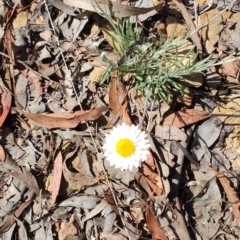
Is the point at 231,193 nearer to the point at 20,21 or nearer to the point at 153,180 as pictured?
the point at 153,180

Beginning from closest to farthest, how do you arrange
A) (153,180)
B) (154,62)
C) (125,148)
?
1. (125,148)
2. (154,62)
3. (153,180)

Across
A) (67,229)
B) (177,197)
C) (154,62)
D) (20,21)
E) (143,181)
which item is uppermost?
(20,21)

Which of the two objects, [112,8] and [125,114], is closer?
[112,8]

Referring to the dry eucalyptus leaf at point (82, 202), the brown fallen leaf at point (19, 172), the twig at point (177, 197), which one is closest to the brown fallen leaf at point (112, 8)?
the twig at point (177, 197)

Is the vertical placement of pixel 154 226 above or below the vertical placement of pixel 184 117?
below

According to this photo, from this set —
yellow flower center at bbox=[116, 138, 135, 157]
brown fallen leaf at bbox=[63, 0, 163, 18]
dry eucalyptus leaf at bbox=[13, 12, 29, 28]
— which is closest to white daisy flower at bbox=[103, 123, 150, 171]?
yellow flower center at bbox=[116, 138, 135, 157]

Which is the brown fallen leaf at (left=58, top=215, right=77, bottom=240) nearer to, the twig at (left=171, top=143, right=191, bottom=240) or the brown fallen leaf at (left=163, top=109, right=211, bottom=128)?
the twig at (left=171, top=143, right=191, bottom=240)

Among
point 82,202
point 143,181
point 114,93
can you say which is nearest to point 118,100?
point 114,93
